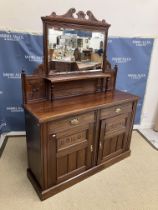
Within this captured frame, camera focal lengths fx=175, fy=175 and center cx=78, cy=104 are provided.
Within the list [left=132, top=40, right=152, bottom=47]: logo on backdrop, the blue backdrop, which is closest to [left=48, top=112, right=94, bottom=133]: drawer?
the blue backdrop

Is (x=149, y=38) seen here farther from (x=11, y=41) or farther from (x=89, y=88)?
(x=11, y=41)

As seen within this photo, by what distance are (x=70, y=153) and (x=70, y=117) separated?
36 centimetres

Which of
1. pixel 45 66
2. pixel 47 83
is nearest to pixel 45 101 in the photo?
pixel 47 83

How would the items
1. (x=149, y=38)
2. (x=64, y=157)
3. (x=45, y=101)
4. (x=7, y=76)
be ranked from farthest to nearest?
(x=149, y=38) → (x=7, y=76) → (x=45, y=101) → (x=64, y=157)

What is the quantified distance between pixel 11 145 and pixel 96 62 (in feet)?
5.09

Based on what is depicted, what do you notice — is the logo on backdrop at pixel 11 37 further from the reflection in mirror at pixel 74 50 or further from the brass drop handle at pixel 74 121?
the brass drop handle at pixel 74 121

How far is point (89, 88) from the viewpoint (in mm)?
1970

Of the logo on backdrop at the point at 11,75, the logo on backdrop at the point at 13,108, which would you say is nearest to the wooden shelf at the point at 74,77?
the logo on backdrop at the point at 11,75

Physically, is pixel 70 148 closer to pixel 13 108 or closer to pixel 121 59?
pixel 13 108

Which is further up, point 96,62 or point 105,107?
point 96,62

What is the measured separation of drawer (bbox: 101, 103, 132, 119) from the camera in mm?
1740

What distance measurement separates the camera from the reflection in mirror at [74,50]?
1632 millimetres

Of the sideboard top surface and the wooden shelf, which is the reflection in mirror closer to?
the wooden shelf

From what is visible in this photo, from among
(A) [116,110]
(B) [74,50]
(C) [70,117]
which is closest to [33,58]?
(B) [74,50]
